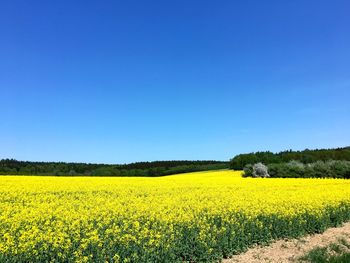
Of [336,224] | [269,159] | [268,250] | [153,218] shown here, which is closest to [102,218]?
[153,218]

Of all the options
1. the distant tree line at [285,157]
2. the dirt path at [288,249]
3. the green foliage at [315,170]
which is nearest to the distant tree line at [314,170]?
the green foliage at [315,170]

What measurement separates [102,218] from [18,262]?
468 centimetres

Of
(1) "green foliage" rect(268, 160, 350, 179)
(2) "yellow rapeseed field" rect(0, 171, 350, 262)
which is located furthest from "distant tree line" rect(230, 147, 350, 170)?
(2) "yellow rapeseed field" rect(0, 171, 350, 262)

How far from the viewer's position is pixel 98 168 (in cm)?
7538

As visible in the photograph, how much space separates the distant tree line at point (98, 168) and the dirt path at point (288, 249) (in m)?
48.6

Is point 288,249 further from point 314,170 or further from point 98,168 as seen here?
point 98,168

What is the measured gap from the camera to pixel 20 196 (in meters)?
18.4

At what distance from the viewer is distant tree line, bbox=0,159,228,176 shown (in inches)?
2410

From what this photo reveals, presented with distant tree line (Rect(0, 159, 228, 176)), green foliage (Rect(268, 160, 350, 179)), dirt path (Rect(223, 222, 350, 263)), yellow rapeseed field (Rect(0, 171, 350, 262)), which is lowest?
dirt path (Rect(223, 222, 350, 263))

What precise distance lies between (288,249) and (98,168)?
2634 inches

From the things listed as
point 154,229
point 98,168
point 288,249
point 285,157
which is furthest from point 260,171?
point 98,168

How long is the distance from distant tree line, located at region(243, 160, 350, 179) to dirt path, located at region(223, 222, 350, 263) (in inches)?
1163

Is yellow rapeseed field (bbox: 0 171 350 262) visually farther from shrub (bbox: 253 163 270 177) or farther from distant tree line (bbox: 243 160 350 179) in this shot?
shrub (bbox: 253 163 270 177)

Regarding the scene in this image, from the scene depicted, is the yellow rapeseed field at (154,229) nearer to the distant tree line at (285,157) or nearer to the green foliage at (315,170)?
the green foliage at (315,170)
